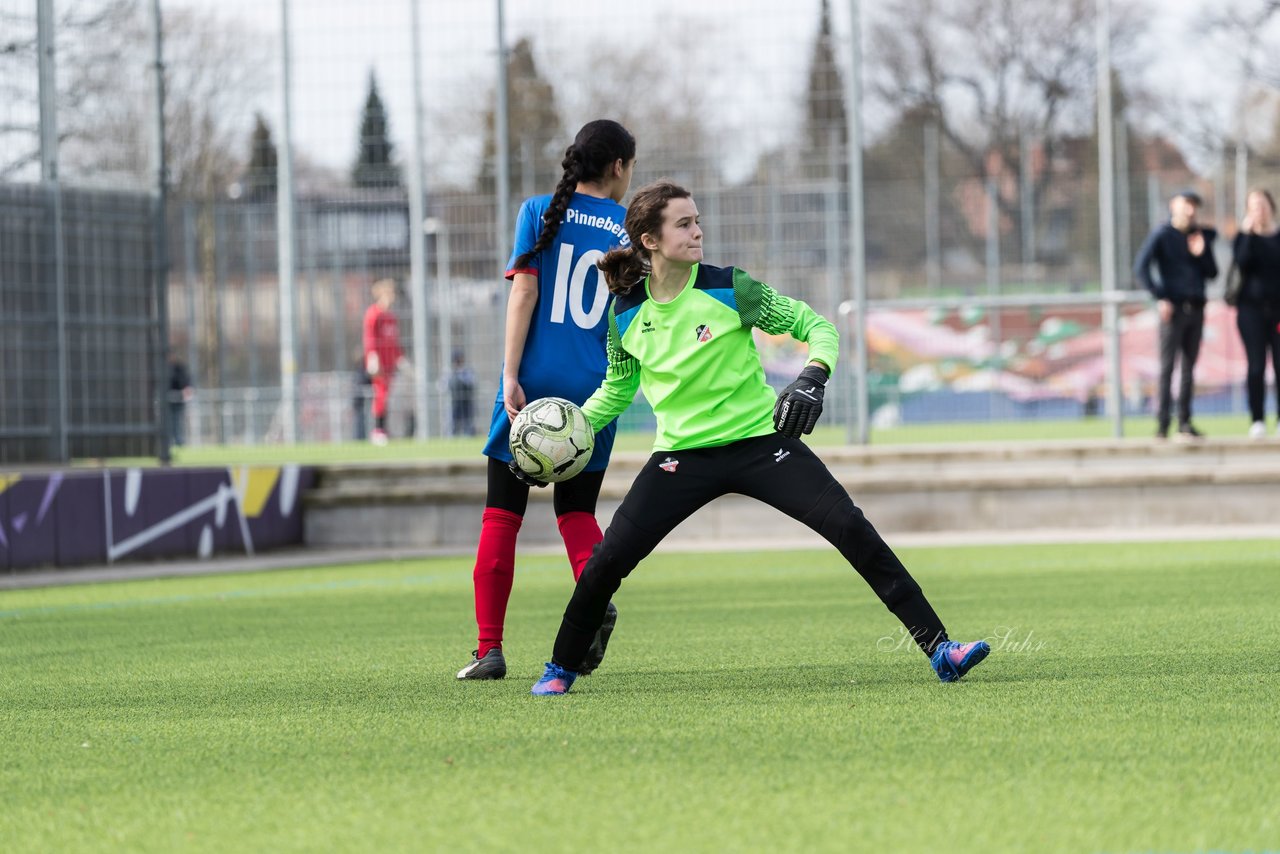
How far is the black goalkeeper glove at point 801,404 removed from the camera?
544cm

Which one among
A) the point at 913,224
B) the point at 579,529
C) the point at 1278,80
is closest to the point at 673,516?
the point at 579,529

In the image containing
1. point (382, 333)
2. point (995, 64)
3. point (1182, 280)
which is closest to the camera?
point (1182, 280)

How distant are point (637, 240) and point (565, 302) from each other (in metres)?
0.66

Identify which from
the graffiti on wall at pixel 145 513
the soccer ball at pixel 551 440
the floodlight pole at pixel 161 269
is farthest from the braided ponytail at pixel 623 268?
the floodlight pole at pixel 161 269

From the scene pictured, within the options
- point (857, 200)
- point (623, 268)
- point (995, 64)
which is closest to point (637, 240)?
point (623, 268)

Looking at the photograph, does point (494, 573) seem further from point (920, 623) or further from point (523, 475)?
point (920, 623)

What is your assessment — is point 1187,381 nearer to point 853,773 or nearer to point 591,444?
point 591,444

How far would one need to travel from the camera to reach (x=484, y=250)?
56.1 feet

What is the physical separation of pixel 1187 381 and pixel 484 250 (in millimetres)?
6385

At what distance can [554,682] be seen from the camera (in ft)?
19.2

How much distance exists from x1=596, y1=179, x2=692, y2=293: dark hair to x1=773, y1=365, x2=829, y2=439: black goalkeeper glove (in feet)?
2.13

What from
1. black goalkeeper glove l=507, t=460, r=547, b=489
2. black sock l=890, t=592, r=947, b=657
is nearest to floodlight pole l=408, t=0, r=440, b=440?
black goalkeeper glove l=507, t=460, r=547, b=489

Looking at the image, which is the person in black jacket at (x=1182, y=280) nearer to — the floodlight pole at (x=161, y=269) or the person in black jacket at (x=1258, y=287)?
the person in black jacket at (x=1258, y=287)

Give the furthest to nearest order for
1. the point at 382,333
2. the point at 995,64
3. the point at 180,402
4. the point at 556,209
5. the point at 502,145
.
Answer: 1. the point at 995,64
2. the point at 180,402
3. the point at 382,333
4. the point at 502,145
5. the point at 556,209
